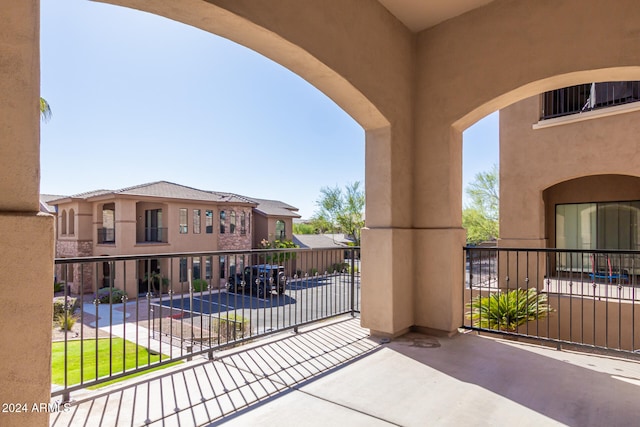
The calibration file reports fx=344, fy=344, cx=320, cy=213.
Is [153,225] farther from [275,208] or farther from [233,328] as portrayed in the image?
[233,328]

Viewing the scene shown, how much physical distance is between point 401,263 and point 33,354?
316cm

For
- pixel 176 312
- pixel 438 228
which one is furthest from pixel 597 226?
pixel 176 312

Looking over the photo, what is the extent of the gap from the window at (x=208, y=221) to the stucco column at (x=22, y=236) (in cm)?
1789

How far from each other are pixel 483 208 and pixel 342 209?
420 inches

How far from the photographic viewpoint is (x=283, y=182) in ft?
125

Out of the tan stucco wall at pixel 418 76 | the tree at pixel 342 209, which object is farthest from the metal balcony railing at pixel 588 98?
the tree at pixel 342 209

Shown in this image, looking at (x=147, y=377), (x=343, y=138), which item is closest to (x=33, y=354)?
(x=147, y=377)

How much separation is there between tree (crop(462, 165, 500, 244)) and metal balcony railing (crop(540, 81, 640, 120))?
12243mm

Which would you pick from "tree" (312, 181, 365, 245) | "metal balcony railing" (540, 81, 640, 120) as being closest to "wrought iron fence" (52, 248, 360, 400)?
"metal balcony railing" (540, 81, 640, 120)

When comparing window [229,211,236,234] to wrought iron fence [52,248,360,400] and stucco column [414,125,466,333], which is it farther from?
stucco column [414,125,466,333]

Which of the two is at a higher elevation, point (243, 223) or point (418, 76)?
point (418, 76)

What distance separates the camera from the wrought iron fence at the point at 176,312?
256cm

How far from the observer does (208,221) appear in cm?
1878

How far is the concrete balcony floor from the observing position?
2.11 metres
